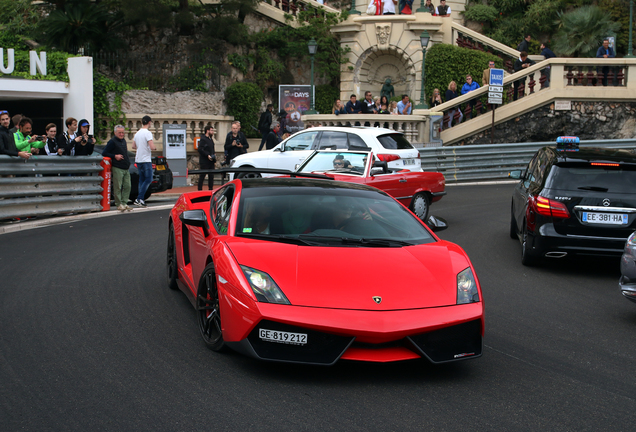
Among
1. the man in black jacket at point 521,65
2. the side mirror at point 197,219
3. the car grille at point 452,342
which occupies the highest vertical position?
the man in black jacket at point 521,65

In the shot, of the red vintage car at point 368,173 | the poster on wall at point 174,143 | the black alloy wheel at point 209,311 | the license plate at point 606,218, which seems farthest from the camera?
the poster on wall at point 174,143

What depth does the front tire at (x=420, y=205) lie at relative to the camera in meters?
13.5

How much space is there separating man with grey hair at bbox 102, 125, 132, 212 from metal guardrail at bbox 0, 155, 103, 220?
420mm

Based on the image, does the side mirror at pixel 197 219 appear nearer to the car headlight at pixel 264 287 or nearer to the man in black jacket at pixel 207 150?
the car headlight at pixel 264 287

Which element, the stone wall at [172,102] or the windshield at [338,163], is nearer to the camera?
the windshield at [338,163]

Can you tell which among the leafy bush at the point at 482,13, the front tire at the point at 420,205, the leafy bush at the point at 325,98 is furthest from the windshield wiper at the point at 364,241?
the leafy bush at the point at 482,13

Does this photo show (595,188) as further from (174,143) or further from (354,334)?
(174,143)

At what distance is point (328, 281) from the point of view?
4.98m

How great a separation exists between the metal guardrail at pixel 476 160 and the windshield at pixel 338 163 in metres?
8.67

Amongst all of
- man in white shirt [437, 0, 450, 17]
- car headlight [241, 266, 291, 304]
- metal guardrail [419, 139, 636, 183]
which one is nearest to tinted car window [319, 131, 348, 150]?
metal guardrail [419, 139, 636, 183]

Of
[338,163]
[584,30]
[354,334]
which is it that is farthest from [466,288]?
[584,30]

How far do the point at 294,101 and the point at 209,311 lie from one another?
85.7 feet

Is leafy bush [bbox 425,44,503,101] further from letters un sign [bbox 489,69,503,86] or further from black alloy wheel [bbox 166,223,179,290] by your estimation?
black alloy wheel [bbox 166,223,179,290]

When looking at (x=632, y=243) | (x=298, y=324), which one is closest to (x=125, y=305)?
(x=298, y=324)
